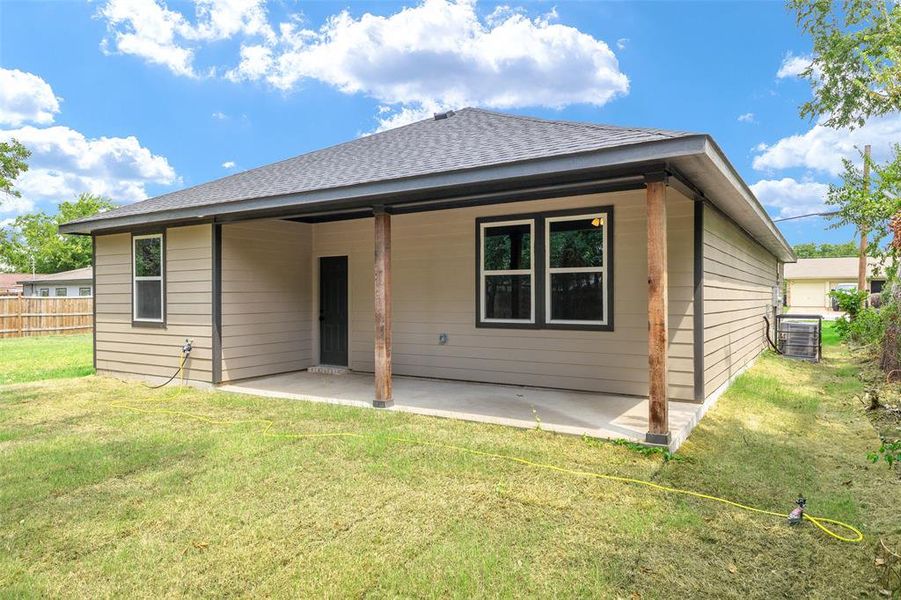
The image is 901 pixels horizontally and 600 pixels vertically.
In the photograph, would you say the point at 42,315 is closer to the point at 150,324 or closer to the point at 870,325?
the point at 150,324

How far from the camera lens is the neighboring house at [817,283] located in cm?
3042

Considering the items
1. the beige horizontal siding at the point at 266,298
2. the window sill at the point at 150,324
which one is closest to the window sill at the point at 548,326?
the beige horizontal siding at the point at 266,298

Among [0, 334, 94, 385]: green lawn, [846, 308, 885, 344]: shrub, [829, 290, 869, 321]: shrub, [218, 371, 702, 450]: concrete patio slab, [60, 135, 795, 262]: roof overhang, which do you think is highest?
[60, 135, 795, 262]: roof overhang

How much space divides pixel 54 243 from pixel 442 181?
141 ft

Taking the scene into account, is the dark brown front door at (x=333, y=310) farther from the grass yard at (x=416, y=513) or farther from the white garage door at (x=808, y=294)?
the white garage door at (x=808, y=294)

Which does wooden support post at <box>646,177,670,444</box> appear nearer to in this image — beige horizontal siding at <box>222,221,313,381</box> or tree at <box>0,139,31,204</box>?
beige horizontal siding at <box>222,221,313,381</box>

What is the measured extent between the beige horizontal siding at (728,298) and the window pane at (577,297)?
3.89 ft

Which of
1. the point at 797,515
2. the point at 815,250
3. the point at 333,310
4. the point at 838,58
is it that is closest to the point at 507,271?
the point at 333,310

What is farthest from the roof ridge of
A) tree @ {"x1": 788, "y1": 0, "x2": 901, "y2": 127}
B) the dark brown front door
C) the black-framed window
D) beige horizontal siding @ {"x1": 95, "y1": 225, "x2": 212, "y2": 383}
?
tree @ {"x1": 788, "y1": 0, "x2": 901, "y2": 127}

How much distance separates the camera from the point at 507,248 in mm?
6664

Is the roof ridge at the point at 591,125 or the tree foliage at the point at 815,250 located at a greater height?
the tree foliage at the point at 815,250

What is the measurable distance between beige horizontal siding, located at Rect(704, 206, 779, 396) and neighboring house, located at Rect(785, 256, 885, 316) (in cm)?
2570

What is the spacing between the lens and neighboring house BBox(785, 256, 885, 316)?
30.4 m

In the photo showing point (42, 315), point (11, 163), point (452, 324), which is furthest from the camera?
point (11, 163)
